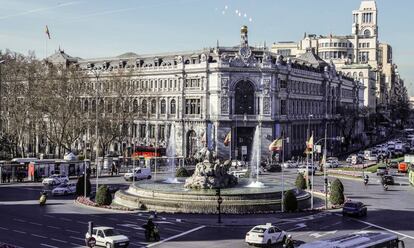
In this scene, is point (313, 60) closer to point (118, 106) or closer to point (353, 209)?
point (118, 106)

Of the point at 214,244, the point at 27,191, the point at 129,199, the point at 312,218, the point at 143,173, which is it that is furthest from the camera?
the point at 143,173

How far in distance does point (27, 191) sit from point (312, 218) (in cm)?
3134

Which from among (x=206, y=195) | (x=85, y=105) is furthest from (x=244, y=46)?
(x=206, y=195)

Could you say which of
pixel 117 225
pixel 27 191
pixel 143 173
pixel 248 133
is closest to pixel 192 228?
pixel 117 225

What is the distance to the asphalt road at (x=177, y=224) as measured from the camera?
38.9 metres

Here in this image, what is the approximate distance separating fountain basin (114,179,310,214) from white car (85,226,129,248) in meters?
13.8

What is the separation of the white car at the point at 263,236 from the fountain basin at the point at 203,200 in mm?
11253

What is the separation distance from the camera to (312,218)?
48312mm

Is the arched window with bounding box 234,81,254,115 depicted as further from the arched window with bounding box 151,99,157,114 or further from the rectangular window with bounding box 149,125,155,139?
the rectangular window with bounding box 149,125,155,139

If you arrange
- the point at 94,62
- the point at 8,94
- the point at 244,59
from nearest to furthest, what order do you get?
1. the point at 8,94
2. the point at 244,59
3. the point at 94,62

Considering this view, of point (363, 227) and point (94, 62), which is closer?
point (363, 227)

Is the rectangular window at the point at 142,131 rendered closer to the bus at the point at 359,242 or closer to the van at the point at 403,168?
the van at the point at 403,168

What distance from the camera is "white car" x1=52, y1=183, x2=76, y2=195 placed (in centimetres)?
6153

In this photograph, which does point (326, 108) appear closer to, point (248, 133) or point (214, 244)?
point (248, 133)
